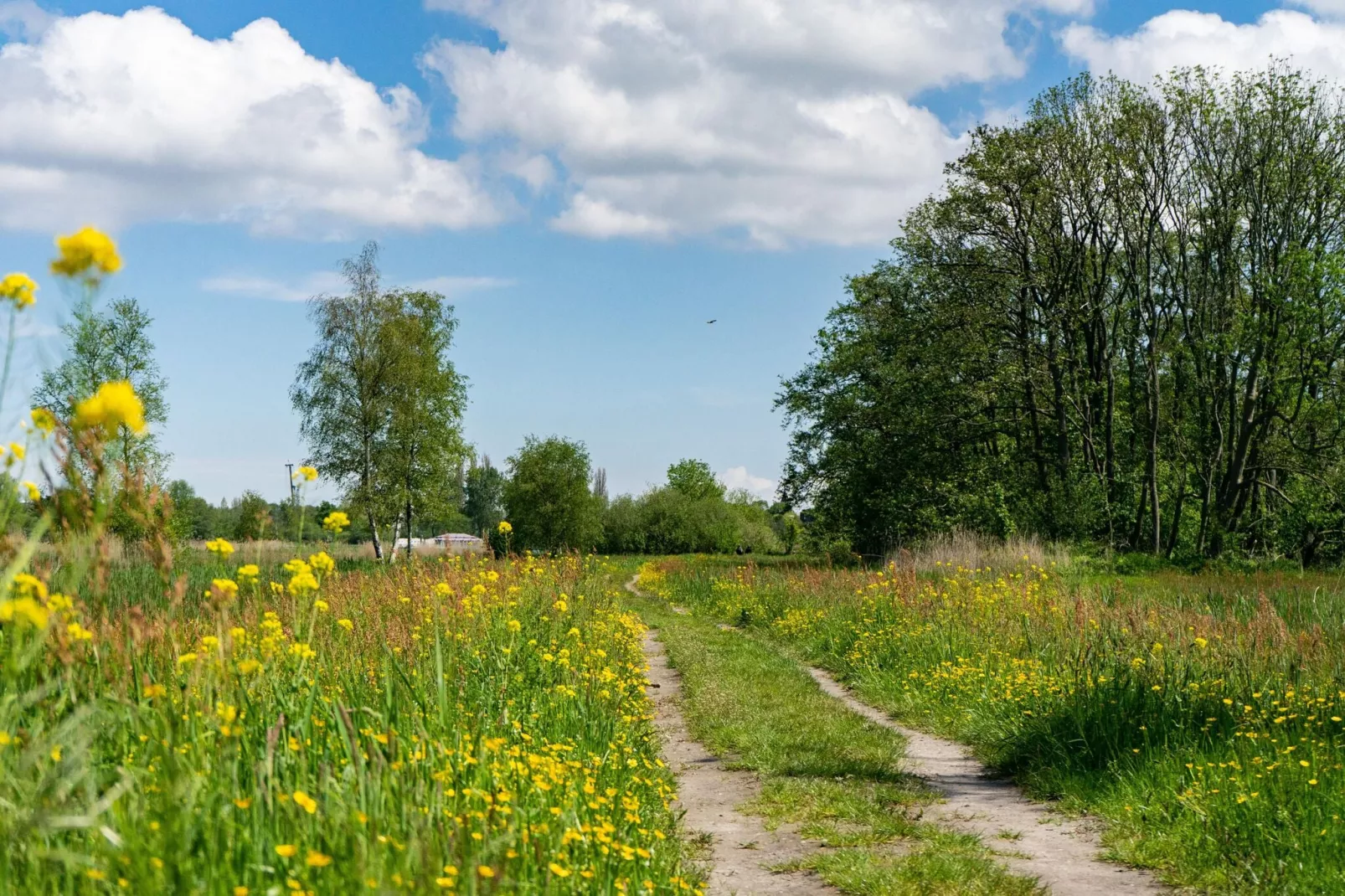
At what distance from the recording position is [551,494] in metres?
54.1

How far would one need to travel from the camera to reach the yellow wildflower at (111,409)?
2367 millimetres

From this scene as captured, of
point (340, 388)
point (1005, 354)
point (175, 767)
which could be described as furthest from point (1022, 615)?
point (340, 388)

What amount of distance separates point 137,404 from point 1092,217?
92.9ft

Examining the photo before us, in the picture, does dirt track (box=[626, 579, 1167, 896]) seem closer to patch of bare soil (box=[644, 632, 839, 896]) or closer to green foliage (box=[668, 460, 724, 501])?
patch of bare soil (box=[644, 632, 839, 896])

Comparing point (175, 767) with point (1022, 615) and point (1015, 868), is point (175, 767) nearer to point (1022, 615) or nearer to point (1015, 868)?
point (1015, 868)

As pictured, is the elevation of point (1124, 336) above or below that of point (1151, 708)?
above

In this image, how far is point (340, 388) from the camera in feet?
116

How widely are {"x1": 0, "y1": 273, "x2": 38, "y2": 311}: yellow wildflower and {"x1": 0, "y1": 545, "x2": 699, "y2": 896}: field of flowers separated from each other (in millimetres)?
793

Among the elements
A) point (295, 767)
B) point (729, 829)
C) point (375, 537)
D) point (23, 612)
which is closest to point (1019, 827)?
point (729, 829)

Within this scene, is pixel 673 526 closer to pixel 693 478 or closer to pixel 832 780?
pixel 693 478

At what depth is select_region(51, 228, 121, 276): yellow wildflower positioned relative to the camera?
2.59m

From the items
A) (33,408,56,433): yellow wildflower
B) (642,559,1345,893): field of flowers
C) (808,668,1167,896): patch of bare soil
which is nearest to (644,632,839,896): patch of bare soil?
(808,668,1167,896): patch of bare soil

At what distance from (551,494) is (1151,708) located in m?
47.4

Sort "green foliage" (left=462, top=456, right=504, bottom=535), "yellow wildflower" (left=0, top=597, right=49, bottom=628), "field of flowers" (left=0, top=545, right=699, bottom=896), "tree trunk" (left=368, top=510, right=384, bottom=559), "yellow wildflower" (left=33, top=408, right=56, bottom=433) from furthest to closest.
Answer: "green foliage" (left=462, top=456, right=504, bottom=535) < "tree trunk" (left=368, top=510, right=384, bottom=559) < "yellow wildflower" (left=33, top=408, right=56, bottom=433) < "field of flowers" (left=0, top=545, right=699, bottom=896) < "yellow wildflower" (left=0, top=597, right=49, bottom=628)
